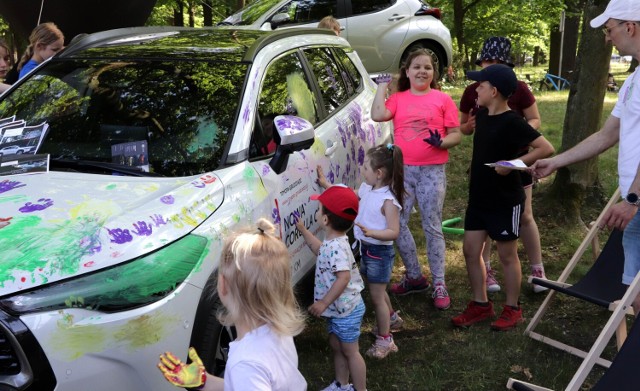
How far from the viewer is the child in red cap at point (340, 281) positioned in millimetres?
3398

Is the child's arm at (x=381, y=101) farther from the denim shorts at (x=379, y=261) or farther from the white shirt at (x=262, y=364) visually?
the white shirt at (x=262, y=364)

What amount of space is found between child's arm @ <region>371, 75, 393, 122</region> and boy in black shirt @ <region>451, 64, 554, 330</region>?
60cm

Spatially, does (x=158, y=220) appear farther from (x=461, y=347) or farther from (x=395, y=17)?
(x=395, y=17)

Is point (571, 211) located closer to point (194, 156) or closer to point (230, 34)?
point (230, 34)

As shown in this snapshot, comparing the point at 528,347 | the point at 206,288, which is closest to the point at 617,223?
the point at 528,347

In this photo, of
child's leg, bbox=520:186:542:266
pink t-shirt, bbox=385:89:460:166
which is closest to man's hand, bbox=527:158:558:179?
pink t-shirt, bbox=385:89:460:166

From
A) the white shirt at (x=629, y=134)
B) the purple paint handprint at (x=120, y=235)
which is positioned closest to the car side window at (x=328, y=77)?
the white shirt at (x=629, y=134)

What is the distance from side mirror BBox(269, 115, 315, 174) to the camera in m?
3.52

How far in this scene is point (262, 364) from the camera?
2066 millimetres

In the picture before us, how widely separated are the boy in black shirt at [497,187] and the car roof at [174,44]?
1.48 meters

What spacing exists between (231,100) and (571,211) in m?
4.21

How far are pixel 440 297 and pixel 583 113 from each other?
9.49 ft

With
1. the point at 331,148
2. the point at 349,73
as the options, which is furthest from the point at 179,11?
the point at 331,148

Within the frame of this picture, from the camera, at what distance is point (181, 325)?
2.69m
